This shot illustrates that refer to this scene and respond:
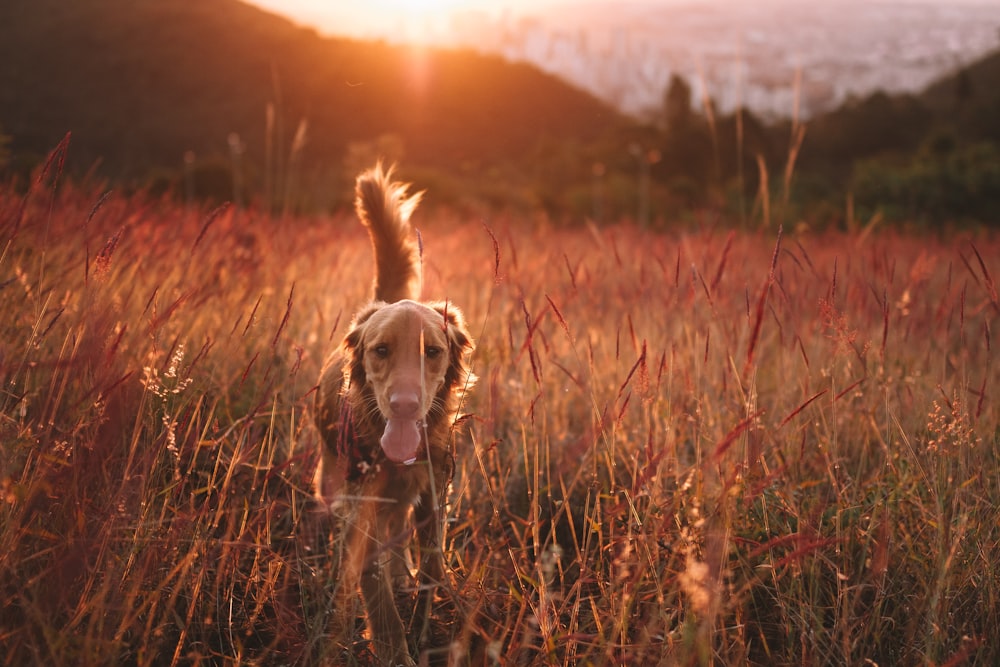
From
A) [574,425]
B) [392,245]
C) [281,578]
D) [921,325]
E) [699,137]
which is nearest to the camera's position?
[281,578]

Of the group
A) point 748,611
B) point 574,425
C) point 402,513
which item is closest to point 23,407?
point 402,513

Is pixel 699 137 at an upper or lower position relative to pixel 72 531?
upper

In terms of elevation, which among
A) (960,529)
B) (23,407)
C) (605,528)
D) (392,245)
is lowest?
(605,528)

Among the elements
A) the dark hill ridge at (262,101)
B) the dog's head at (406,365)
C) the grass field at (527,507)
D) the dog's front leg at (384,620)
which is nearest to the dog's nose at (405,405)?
the dog's head at (406,365)

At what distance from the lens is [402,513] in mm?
2320

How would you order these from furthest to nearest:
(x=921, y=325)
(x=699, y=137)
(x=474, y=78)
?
(x=474, y=78), (x=699, y=137), (x=921, y=325)

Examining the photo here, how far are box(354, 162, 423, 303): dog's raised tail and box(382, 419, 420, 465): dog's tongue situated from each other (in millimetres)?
1372

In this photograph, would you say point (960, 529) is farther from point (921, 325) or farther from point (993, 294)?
point (921, 325)

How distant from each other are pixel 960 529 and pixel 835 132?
54.8 metres

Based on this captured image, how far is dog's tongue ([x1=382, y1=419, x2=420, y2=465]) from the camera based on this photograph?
187cm

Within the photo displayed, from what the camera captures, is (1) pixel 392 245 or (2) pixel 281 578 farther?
(1) pixel 392 245

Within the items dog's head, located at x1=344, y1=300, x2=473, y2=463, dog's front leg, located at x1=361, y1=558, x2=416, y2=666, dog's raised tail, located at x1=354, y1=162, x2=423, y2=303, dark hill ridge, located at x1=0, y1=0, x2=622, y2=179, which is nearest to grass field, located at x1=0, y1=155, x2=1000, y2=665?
dog's front leg, located at x1=361, y1=558, x2=416, y2=666

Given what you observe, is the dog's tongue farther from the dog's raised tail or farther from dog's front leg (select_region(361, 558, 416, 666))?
the dog's raised tail

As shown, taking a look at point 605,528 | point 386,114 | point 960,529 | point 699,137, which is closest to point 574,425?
point 605,528
